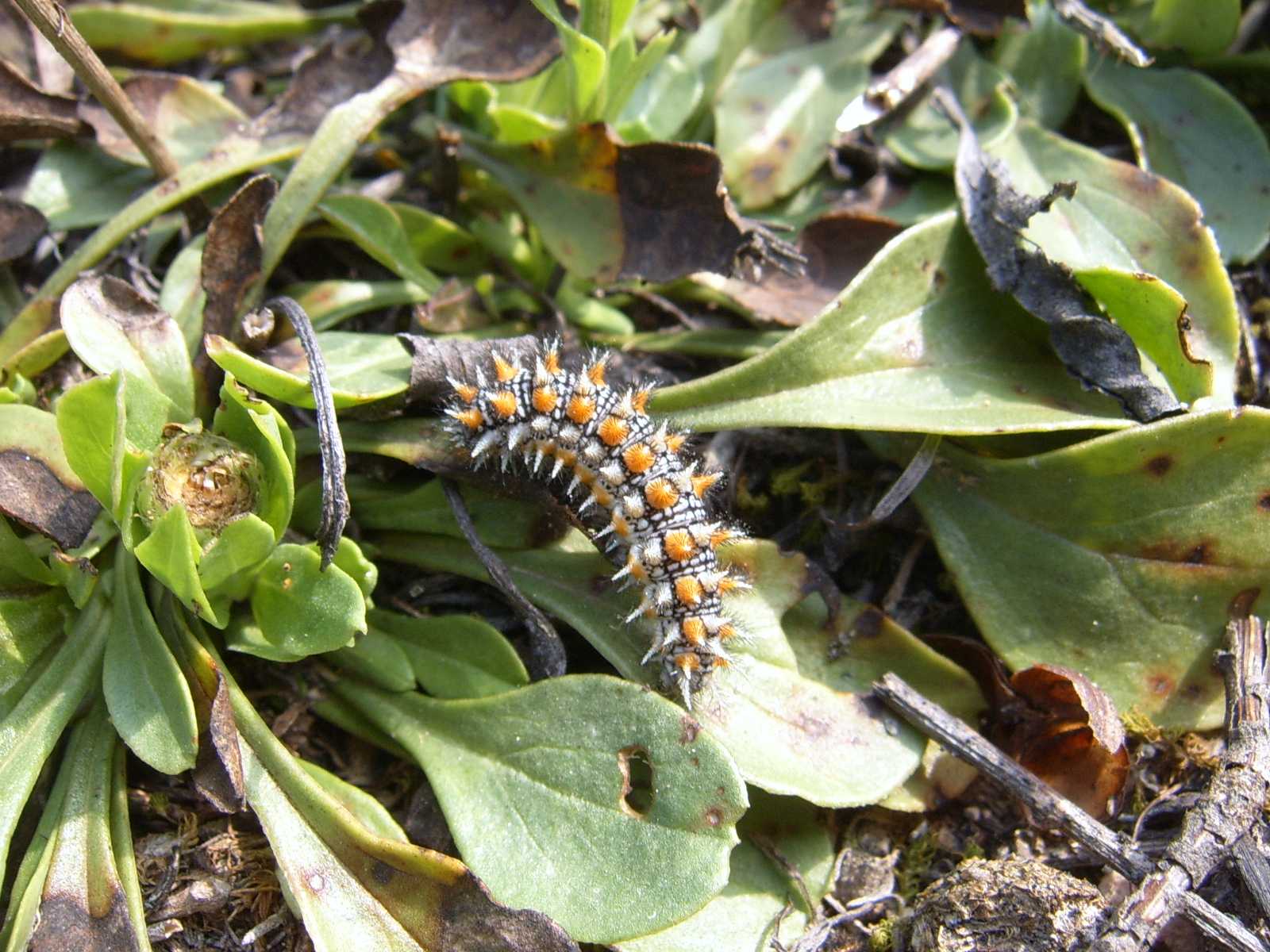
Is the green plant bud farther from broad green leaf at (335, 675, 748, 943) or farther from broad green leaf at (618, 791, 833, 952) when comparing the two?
broad green leaf at (618, 791, 833, 952)

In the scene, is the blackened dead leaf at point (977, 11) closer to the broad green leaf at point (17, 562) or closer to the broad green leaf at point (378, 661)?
the broad green leaf at point (378, 661)

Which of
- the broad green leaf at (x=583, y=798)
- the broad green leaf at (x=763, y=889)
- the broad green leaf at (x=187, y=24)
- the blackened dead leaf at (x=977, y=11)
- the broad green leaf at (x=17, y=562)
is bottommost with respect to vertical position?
the broad green leaf at (x=763, y=889)

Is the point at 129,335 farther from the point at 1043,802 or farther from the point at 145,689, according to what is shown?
the point at 1043,802

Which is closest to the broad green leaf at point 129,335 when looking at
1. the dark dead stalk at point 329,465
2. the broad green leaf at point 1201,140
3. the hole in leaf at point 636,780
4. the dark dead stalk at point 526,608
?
the dark dead stalk at point 329,465

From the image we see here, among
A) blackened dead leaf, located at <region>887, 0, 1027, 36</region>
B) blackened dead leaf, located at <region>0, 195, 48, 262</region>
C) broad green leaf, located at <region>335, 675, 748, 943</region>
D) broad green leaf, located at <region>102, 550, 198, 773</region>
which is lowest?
broad green leaf, located at <region>335, 675, 748, 943</region>

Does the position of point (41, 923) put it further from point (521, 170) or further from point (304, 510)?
point (521, 170)

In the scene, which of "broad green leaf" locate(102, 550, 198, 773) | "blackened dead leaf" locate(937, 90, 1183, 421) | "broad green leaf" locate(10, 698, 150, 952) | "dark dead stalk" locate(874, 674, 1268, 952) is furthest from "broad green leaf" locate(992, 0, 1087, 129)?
A: "broad green leaf" locate(10, 698, 150, 952)

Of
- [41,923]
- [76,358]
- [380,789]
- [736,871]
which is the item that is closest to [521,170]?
[76,358]
